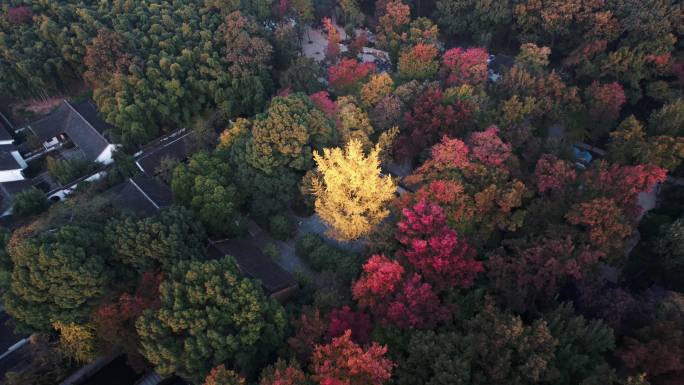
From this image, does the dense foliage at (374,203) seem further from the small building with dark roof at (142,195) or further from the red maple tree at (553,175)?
the small building with dark roof at (142,195)

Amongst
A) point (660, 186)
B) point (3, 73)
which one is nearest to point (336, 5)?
point (3, 73)

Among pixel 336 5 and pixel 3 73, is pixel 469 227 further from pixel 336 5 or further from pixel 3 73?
pixel 3 73

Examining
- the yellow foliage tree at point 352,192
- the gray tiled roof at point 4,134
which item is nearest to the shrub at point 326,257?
the yellow foliage tree at point 352,192

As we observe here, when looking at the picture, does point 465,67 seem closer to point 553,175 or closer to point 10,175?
point 553,175

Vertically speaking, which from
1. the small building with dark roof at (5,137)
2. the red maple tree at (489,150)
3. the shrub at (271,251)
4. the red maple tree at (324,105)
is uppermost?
the red maple tree at (324,105)

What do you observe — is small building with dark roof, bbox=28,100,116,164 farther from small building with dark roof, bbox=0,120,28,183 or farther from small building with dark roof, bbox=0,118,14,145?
small building with dark roof, bbox=0,120,28,183

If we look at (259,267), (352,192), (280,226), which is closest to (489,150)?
(352,192)
